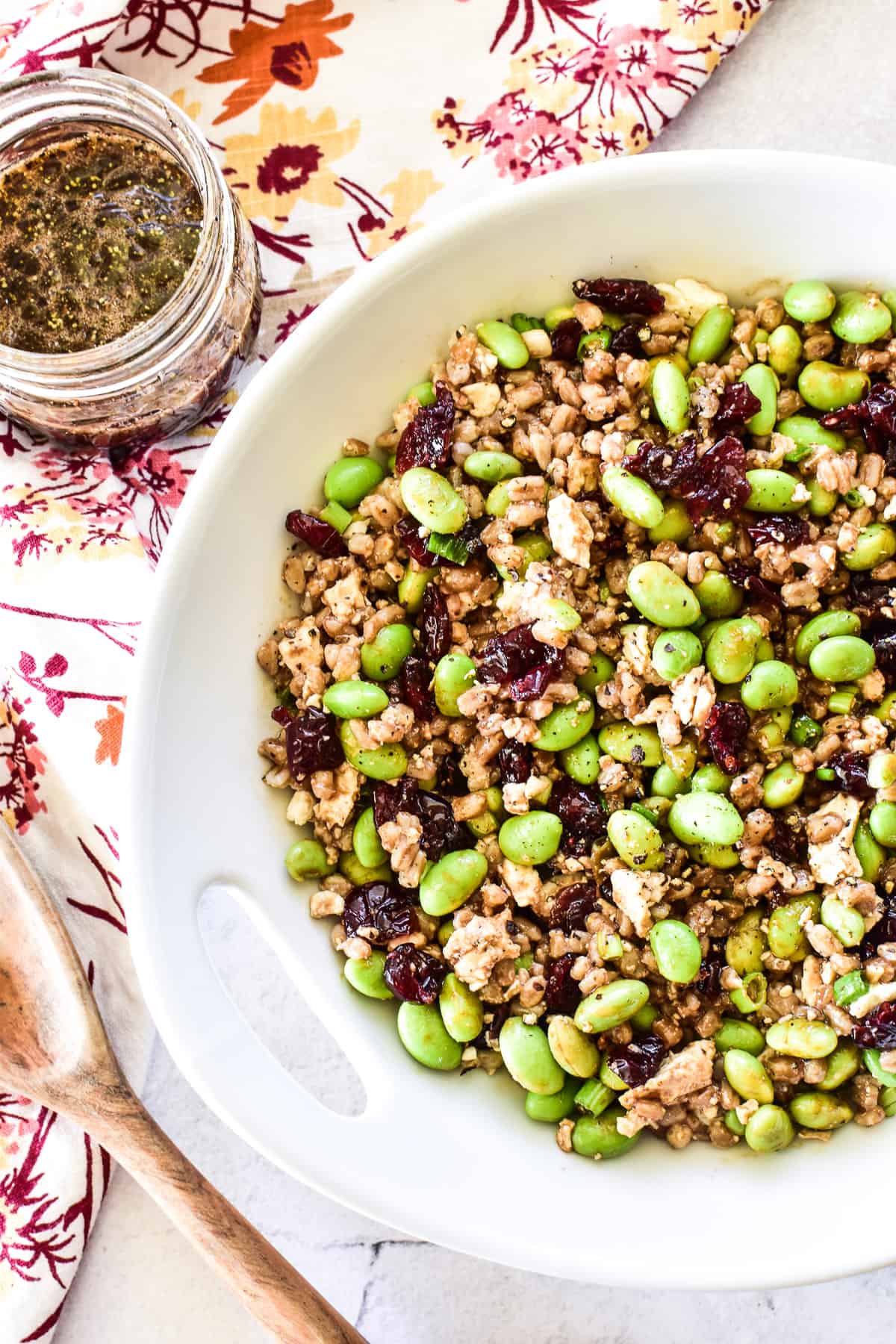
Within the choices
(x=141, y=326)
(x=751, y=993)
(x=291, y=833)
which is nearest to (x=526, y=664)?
(x=291, y=833)

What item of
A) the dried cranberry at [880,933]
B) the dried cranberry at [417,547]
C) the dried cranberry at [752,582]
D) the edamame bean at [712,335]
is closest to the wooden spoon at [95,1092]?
the dried cranberry at [417,547]

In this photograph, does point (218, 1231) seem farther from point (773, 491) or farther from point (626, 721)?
point (773, 491)

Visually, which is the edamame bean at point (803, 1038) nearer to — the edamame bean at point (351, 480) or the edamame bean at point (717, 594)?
the edamame bean at point (717, 594)

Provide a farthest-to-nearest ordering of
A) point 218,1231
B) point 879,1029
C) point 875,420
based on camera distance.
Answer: point 218,1231, point 875,420, point 879,1029

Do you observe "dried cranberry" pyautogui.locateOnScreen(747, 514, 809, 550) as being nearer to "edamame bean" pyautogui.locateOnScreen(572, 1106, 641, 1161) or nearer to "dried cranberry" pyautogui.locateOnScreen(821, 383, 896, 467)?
"dried cranberry" pyautogui.locateOnScreen(821, 383, 896, 467)

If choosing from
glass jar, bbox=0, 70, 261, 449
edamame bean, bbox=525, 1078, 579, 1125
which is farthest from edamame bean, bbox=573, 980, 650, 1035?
glass jar, bbox=0, 70, 261, 449

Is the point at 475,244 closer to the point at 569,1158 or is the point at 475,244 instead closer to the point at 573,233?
the point at 573,233
